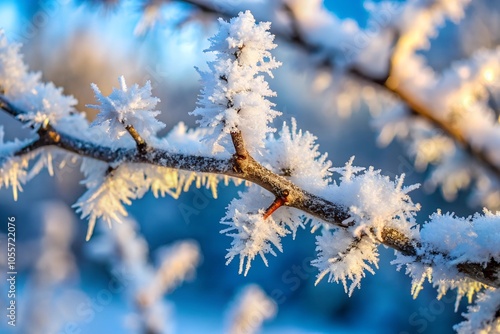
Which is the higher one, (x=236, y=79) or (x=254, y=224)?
(x=236, y=79)

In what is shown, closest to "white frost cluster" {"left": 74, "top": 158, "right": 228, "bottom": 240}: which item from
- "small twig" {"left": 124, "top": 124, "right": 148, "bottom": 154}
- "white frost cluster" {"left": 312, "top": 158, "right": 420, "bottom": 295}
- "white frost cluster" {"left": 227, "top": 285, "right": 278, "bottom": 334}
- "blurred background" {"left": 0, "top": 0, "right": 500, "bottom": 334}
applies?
"small twig" {"left": 124, "top": 124, "right": 148, "bottom": 154}

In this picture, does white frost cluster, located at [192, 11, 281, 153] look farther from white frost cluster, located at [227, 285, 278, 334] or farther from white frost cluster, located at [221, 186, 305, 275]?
white frost cluster, located at [227, 285, 278, 334]

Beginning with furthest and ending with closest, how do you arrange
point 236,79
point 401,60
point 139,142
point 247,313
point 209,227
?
1. point 209,227
2. point 247,313
3. point 401,60
4. point 139,142
5. point 236,79

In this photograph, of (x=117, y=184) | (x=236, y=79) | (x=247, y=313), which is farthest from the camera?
(x=247, y=313)

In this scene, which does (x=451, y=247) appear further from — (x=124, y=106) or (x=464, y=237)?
(x=124, y=106)

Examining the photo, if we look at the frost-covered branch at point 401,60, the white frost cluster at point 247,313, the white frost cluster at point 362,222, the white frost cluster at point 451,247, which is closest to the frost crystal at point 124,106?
the white frost cluster at point 362,222

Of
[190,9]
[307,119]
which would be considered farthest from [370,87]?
[307,119]

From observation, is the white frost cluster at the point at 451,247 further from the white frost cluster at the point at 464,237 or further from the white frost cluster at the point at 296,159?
the white frost cluster at the point at 296,159

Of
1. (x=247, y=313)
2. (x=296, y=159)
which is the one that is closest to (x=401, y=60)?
(x=296, y=159)
